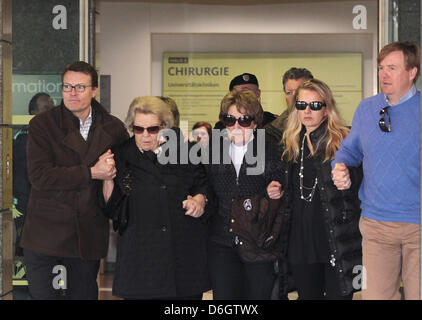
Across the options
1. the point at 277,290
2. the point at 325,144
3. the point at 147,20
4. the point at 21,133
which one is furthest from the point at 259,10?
the point at 277,290

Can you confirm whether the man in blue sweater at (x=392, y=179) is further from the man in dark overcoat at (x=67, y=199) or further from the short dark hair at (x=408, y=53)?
the man in dark overcoat at (x=67, y=199)

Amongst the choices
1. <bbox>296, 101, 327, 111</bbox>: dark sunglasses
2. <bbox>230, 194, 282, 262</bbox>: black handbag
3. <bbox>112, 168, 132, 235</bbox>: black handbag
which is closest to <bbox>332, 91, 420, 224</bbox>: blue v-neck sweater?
<bbox>296, 101, 327, 111</bbox>: dark sunglasses

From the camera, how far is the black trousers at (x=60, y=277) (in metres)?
4.38

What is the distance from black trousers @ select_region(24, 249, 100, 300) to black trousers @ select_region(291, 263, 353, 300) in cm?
127

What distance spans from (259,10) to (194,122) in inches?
51.6

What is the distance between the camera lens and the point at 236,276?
167 inches

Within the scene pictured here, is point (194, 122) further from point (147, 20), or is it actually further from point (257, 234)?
point (257, 234)

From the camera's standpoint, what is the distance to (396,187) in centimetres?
379

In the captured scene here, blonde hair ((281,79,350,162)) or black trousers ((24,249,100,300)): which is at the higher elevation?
blonde hair ((281,79,350,162))

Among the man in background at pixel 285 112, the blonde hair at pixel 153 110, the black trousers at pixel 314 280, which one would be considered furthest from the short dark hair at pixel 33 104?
the black trousers at pixel 314 280

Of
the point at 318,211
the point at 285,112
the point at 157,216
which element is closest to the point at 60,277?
the point at 157,216

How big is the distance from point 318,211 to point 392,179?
0.58 metres

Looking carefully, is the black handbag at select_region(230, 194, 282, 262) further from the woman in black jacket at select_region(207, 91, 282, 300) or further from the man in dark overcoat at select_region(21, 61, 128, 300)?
the man in dark overcoat at select_region(21, 61, 128, 300)

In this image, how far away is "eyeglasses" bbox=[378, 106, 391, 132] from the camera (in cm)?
383
